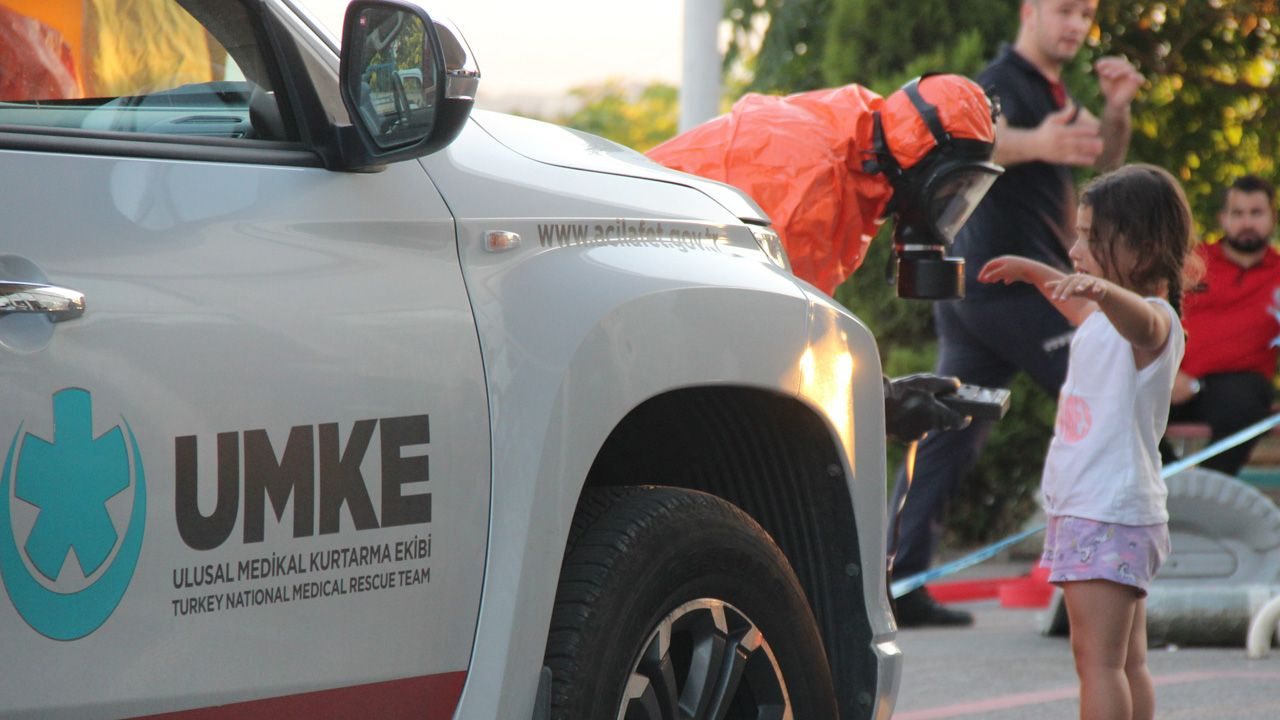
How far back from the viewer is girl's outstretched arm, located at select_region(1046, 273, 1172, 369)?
3332mm

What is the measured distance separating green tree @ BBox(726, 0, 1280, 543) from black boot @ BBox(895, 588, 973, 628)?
2.16 metres

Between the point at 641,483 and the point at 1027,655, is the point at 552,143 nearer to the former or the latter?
the point at 641,483

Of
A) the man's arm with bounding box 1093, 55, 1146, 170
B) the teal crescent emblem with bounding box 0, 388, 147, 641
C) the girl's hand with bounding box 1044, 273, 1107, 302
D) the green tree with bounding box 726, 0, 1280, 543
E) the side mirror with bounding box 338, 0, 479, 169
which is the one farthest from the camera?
the green tree with bounding box 726, 0, 1280, 543

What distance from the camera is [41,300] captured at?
1781 millimetres

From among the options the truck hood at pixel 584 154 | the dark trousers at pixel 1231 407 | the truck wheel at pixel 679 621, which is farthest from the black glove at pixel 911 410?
the dark trousers at pixel 1231 407

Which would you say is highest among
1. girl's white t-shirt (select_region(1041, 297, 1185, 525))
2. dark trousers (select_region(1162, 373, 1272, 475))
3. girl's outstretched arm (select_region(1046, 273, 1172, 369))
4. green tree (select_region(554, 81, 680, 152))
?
girl's outstretched arm (select_region(1046, 273, 1172, 369))

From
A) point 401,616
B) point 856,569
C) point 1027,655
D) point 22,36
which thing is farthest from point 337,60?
point 1027,655

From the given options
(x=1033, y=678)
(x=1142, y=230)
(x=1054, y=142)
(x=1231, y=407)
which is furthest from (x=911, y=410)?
(x=1231, y=407)

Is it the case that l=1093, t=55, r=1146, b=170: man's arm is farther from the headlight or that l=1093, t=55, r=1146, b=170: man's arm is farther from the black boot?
the headlight

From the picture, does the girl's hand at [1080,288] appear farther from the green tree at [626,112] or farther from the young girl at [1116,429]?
the green tree at [626,112]

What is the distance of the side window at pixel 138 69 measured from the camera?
2.08m

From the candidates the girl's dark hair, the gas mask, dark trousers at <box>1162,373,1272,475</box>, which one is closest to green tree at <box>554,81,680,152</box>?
dark trousers at <box>1162,373,1272,475</box>

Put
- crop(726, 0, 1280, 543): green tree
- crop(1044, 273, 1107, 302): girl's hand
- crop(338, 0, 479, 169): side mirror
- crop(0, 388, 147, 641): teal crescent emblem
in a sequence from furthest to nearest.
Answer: crop(726, 0, 1280, 543): green tree, crop(1044, 273, 1107, 302): girl's hand, crop(338, 0, 479, 169): side mirror, crop(0, 388, 147, 641): teal crescent emblem

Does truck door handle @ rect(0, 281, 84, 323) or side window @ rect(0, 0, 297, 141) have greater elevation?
side window @ rect(0, 0, 297, 141)
